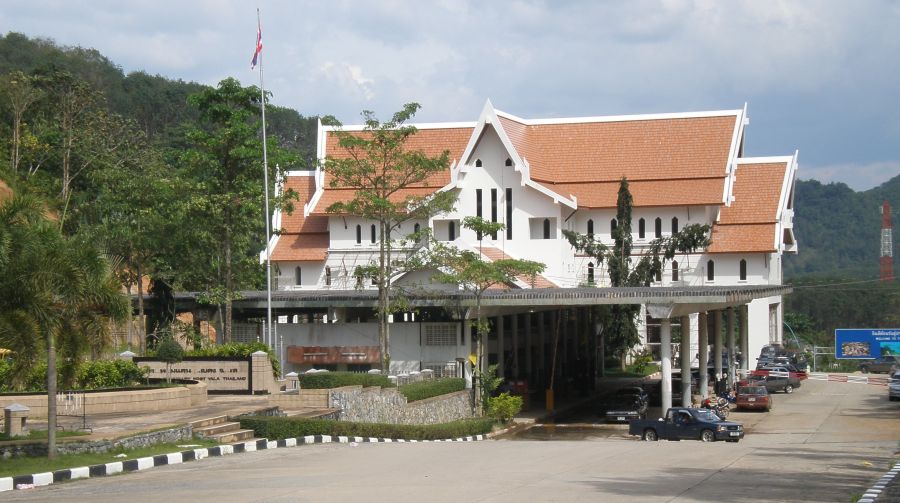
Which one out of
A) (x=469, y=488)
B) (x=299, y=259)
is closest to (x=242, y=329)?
(x=299, y=259)

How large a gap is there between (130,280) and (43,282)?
94.6 ft

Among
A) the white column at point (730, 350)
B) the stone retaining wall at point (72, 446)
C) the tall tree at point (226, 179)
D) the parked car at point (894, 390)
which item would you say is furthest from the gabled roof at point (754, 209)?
the stone retaining wall at point (72, 446)

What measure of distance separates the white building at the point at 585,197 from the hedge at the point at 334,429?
24.4 meters

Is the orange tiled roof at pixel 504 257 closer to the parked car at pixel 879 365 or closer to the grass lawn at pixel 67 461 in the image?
the parked car at pixel 879 365

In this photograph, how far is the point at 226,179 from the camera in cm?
4409

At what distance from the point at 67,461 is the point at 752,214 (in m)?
50.8

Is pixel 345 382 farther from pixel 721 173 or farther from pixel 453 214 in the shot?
pixel 721 173

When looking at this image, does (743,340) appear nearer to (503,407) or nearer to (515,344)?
(515,344)

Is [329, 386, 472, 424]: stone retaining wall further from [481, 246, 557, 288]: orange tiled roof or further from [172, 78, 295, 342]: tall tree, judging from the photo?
[481, 246, 557, 288]: orange tiled roof

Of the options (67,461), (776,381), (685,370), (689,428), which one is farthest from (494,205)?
(67,461)

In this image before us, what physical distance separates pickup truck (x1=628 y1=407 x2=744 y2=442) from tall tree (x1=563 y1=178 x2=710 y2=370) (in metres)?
21.3

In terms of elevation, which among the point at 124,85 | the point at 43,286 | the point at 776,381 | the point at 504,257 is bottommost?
the point at 776,381

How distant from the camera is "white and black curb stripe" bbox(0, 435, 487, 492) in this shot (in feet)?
62.2

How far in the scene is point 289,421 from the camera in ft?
88.2
